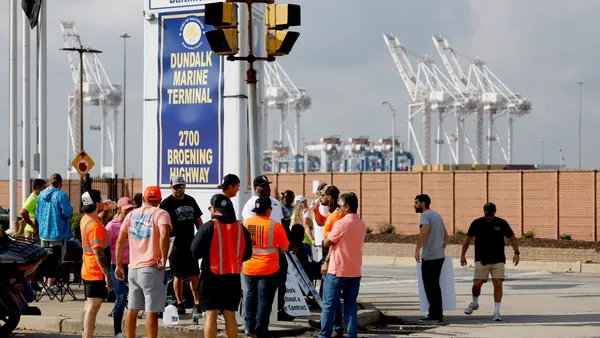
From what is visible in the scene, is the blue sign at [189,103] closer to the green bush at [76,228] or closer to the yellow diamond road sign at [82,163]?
the green bush at [76,228]

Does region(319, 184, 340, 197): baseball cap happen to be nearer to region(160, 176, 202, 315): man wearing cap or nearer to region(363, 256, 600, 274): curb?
region(160, 176, 202, 315): man wearing cap

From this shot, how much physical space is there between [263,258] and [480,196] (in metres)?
33.3

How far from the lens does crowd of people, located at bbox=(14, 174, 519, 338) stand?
420 inches

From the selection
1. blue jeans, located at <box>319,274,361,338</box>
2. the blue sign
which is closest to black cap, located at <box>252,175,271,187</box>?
blue jeans, located at <box>319,274,361,338</box>

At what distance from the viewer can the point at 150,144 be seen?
51.2 feet

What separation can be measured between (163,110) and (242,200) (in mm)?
2303

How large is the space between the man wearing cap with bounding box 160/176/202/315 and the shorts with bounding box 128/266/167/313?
1920 millimetres

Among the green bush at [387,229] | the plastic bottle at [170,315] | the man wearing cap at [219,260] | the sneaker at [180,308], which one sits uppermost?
the man wearing cap at [219,260]

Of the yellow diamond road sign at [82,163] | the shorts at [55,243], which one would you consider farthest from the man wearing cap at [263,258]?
the yellow diamond road sign at [82,163]

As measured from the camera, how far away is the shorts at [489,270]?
48.6ft

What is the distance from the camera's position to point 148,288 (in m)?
10.9

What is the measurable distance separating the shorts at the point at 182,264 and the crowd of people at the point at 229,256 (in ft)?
0.04

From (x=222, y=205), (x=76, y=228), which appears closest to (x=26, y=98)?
(x=76, y=228)

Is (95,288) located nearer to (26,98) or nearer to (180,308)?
(180,308)
